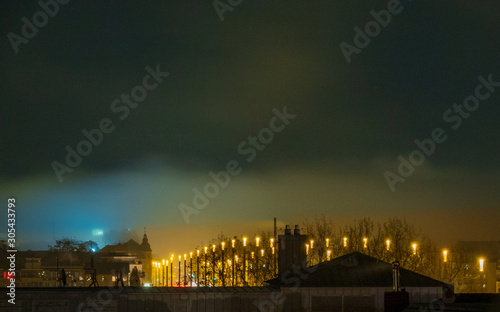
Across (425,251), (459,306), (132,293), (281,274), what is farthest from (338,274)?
(425,251)

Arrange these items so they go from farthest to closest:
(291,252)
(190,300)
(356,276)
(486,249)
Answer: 1. (486,249)
2. (291,252)
3. (356,276)
4. (190,300)

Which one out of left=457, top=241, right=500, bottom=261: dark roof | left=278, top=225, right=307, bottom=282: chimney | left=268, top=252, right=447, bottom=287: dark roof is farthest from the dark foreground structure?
left=457, top=241, right=500, bottom=261: dark roof

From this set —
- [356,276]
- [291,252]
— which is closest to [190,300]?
[291,252]

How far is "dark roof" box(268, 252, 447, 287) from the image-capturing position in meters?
28.9

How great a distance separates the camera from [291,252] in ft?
98.9

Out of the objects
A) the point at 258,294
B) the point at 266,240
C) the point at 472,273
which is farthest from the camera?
the point at 472,273

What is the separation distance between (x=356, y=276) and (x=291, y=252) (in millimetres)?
2822

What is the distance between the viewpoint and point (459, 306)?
1912cm

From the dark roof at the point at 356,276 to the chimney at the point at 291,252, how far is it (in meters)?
0.49

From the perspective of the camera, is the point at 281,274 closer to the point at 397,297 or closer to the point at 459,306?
the point at 397,297

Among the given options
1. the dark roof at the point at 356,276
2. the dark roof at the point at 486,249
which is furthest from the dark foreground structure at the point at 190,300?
the dark roof at the point at 486,249

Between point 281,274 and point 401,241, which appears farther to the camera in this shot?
point 401,241

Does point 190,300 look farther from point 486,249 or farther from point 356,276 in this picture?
point 486,249

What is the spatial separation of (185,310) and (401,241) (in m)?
62.5
